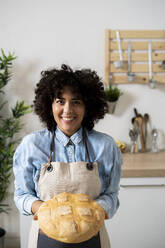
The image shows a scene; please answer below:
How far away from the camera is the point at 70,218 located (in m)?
0.79

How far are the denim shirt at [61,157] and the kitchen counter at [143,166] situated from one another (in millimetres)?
783

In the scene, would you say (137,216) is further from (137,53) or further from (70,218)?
(137,53)

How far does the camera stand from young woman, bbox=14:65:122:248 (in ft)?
3.19

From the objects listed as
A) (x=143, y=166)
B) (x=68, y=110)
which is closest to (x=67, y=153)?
(x=68, y=110)

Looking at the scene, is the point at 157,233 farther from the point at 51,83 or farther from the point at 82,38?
the point at 82,38

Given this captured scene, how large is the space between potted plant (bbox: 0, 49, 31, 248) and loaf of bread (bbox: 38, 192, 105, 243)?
1.33m

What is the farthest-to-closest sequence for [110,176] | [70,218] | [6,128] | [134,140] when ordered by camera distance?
[134,140], [6,128], [110,176], [70,218]

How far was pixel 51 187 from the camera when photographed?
3.17 feet

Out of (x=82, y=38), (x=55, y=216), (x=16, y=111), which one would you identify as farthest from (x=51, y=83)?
(x=82, y=38)

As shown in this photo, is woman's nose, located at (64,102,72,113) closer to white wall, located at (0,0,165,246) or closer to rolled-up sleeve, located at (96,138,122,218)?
rolled-up sleeve, located at (96,138,122,218)

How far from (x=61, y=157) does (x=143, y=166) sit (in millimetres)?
1006

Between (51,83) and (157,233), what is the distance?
4.72ft

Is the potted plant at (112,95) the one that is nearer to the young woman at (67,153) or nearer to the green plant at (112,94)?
the green plant at (112,94)

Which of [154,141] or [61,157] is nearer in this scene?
[61,157]
